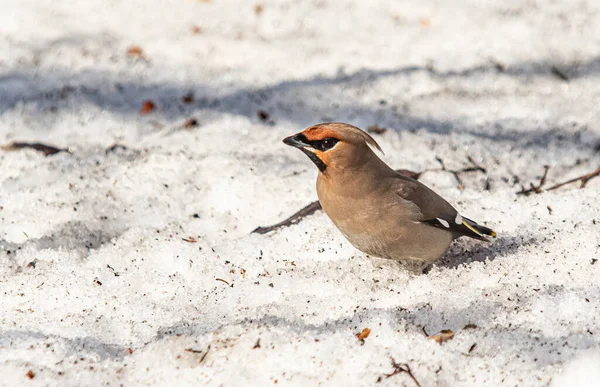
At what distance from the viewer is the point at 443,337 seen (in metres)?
2.83

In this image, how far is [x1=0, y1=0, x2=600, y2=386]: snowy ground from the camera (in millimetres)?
2822

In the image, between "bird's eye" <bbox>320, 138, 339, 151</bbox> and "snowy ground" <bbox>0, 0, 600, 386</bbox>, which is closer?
"snowy ground" <bbox>0, 0, 600, 386</bbox>

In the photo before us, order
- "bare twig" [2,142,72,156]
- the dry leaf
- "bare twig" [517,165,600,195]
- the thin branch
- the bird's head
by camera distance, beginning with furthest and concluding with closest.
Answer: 1. "bare twig" [2,142,72,156]
2. the thin branch
3. "bare twig" [517,165,600,195]
4. the bird's head
5. the dry leaf

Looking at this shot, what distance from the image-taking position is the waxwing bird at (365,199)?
3.20m

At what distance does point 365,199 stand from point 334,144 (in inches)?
11.6

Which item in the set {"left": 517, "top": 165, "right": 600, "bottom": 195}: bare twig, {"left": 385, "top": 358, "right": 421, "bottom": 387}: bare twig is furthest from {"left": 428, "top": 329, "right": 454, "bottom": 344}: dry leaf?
{"left": 517, "top": 165, "right": 600, "bottom": 195}: bare twig

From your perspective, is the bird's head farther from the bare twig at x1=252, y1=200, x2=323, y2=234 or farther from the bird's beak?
the bare twig at x1=252, y1=200, x2=323, y2=234

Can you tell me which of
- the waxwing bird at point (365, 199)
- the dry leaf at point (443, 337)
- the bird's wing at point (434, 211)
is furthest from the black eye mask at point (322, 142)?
the dry leaf at point (443, 337)

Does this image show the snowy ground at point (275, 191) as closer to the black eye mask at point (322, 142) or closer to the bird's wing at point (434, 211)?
the bird's wing at point (434, 211)

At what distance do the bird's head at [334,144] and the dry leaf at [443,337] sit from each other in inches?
34.2

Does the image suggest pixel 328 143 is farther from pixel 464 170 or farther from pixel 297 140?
pixel 464 170

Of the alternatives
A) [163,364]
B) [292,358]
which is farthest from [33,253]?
[292,358]

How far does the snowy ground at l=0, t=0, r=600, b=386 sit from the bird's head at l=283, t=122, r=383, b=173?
0.57m

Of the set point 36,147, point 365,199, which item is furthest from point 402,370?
point 36,147
